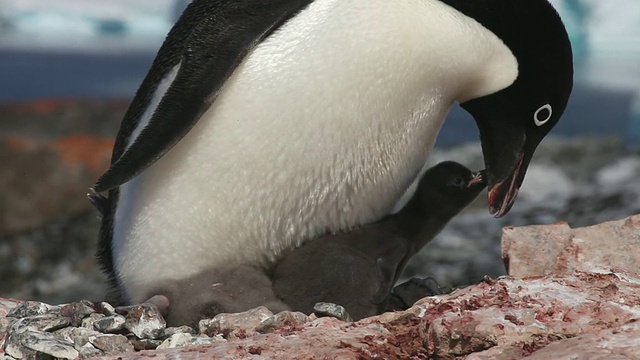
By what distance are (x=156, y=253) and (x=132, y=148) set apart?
1.13ft

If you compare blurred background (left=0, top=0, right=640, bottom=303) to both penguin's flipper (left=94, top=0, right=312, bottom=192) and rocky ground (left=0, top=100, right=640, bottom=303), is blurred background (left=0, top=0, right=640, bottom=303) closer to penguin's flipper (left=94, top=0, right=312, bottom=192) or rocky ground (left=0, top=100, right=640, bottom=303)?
rocky ground (left=0, top=100, right=640, bottom=303)

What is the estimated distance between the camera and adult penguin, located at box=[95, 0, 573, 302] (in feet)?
8.44

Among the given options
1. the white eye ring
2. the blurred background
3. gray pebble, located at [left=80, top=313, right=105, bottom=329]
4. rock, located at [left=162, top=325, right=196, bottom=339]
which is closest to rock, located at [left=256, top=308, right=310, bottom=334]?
rock, located at [left=162, top=325, right=196, bottom=339]

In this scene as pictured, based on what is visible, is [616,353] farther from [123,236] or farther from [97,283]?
[97,283]

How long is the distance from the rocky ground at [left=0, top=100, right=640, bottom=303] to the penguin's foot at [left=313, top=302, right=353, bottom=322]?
5.90 meters

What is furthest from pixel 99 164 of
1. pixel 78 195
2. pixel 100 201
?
pixel 100 201

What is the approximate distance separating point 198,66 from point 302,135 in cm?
33

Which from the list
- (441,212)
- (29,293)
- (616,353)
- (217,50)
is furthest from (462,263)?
(616,353)

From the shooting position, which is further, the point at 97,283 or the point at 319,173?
the point at 97,283

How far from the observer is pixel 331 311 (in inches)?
92.6

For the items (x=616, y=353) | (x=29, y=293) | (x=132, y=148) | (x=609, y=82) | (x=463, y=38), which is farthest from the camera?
(x=29, y=293)

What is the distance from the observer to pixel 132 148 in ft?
8.20

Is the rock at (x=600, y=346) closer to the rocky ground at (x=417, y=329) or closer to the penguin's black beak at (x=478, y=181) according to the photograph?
the rocky ground at (x=417, y=329)

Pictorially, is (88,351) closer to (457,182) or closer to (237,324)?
(237,324)
